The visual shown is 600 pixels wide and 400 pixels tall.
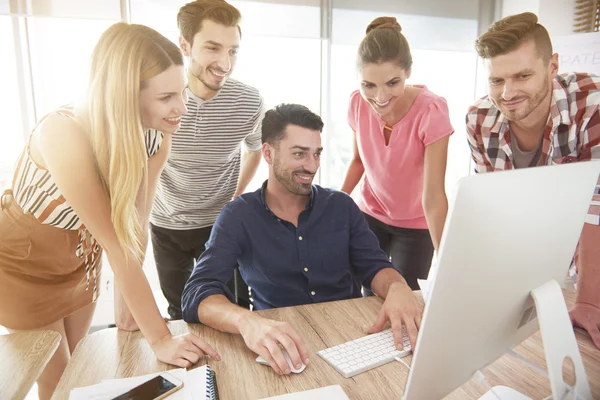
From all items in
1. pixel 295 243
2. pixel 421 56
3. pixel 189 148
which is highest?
pixel 421 56

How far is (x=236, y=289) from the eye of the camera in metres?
1.98

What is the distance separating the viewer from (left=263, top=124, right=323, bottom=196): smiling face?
1553 mm

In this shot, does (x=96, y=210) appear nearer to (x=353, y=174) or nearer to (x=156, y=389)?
(x=156, y=389)

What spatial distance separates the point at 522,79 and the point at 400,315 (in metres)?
0.81

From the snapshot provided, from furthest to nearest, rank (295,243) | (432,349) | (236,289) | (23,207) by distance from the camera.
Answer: (236,289)
(295,243)
(23,207)
(432,349)

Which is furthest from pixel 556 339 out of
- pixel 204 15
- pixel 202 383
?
pixel 204 15

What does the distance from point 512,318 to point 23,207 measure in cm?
126

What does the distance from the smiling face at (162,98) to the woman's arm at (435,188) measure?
1015mm

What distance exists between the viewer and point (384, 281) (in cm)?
139

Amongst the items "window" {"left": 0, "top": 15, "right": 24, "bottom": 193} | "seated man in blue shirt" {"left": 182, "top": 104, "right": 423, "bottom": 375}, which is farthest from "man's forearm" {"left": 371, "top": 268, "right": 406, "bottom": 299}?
"window" {"left": 0, "top": 15, "right": 24, "bottom": 193}

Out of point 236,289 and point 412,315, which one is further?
point 236,289

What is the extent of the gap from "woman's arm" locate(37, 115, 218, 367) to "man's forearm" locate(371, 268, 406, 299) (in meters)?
0.57

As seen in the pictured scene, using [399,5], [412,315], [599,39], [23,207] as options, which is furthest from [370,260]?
[399,5]

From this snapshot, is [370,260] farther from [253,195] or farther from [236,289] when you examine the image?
[236,289]
